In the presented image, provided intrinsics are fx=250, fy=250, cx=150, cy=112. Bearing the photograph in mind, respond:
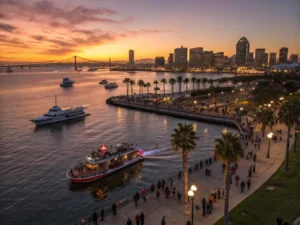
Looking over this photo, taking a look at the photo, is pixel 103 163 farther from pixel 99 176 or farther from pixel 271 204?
pixel 271 204

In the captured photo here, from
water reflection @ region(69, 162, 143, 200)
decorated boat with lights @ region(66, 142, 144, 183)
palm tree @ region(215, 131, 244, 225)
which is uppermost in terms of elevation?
palm tree @ region(215, 131, 244, 225)

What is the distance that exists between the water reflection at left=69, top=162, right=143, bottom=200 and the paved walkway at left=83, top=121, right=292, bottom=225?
967 centimetres

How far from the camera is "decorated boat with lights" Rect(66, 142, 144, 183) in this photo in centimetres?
3962

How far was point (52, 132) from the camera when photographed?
237 feet

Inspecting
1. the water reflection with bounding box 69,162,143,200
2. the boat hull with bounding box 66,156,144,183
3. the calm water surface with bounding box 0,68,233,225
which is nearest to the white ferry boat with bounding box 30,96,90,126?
the calm water surface with bounding box 0,68,233,225

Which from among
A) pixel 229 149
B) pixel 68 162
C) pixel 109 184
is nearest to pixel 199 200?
pixel 229 149

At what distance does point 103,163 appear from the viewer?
41.9m

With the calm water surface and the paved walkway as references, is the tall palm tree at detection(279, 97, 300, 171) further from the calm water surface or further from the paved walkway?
the calm water surface

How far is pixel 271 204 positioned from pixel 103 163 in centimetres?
2580

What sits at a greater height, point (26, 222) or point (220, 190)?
point (220, 190)

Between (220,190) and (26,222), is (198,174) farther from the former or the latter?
(26,222)

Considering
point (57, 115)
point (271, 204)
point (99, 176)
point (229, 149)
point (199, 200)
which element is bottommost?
point (99, 176)

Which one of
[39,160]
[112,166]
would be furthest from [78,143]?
[112,166]

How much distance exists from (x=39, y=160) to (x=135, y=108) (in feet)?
191
